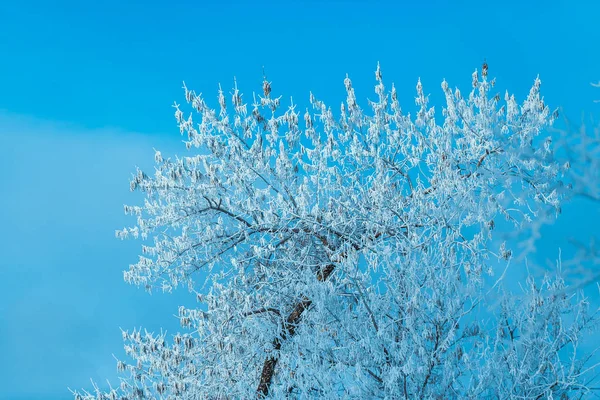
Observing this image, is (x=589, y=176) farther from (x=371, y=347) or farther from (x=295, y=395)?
(x=295, y=395)

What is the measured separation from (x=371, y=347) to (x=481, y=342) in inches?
46.0

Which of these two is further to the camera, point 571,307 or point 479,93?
point 479,93

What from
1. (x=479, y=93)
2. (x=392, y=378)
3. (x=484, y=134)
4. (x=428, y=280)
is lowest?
(x=392, y=378)

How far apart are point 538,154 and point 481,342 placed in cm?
305

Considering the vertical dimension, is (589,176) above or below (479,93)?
below

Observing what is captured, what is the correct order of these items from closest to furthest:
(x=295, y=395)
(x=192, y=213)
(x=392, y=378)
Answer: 1. (x=392, y=378)
2. (x=295, y=395)
3. (x=192, y=213)

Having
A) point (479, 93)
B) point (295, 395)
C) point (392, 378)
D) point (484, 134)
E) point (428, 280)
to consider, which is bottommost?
point (392, 378)

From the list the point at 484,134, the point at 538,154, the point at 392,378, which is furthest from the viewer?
the point at 484,134

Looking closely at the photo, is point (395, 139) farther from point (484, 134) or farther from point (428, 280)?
point (428, 280)

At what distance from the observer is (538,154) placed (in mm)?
3537

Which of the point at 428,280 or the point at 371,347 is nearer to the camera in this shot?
the point at 371,347

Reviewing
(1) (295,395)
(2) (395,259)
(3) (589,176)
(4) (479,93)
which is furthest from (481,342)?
(4) (479,93)

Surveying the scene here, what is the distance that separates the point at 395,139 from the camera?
9.96m

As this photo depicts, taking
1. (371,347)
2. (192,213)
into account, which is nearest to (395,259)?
(371,347)
